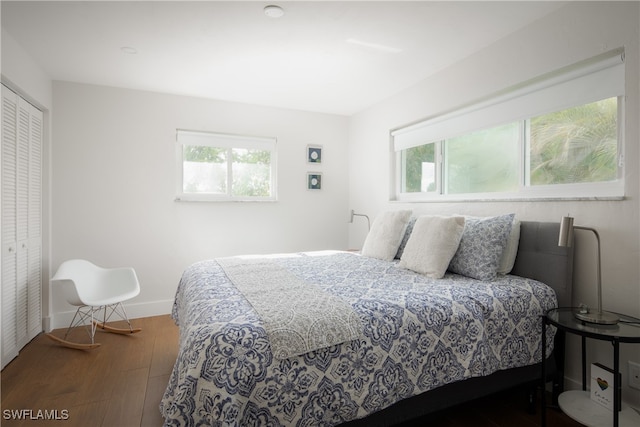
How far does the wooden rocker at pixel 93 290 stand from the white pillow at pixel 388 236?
6.94 feet

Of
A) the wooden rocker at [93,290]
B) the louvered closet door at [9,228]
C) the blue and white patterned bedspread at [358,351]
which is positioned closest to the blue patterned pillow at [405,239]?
the blue and white patterned bedspread at [358,351]

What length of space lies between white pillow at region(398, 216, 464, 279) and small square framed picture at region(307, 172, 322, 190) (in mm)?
2025

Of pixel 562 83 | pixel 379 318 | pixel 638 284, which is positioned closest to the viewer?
pixel 379 318

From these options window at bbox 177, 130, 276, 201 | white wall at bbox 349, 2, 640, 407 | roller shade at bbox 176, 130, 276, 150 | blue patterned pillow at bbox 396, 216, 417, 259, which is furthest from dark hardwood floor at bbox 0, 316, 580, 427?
roller shade at bbox 176, 130, 276, 150

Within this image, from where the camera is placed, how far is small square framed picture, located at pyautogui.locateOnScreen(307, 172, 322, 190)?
432cm

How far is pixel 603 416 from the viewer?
5.35 ft

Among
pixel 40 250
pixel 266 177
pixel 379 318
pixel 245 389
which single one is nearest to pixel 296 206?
pixel 266 177

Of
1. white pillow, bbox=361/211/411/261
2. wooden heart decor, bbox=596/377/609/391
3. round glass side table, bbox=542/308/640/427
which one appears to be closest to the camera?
round glass side table, bbox=542/308/640/427

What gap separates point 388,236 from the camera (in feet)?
9.64

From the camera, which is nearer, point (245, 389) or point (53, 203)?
point (245, 389)

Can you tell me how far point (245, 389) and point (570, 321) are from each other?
157cm

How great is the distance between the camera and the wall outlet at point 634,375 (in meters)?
1.77

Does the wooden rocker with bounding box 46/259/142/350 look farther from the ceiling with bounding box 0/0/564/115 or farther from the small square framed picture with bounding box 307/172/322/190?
the small square framed picture with bounding box 307/172/322/190

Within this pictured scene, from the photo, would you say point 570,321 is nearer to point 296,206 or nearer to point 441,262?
point 441,262
